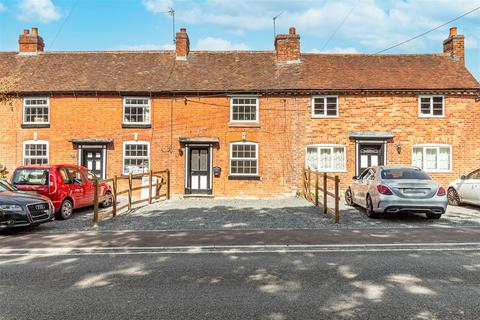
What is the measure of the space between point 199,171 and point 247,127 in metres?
3.21

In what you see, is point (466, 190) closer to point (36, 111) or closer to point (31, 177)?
point (31, 177)

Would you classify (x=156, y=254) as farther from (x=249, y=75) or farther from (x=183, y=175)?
(x=249, y=75)

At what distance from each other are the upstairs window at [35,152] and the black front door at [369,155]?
50.5 feet

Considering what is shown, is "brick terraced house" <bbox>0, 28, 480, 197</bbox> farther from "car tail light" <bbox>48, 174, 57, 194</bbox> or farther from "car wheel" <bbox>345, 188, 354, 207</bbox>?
"car tail light" <bbox>48, 174, 57, 194</bbox>

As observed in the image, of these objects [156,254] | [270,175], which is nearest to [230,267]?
[156,254]

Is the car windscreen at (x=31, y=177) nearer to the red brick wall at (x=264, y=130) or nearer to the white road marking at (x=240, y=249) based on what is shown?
the white road marking at (x=240, y=249)

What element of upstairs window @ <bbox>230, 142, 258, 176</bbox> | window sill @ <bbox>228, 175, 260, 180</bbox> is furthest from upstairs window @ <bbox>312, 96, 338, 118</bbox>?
window sill @ <bbox>228, 175, 260, 180</bbox>

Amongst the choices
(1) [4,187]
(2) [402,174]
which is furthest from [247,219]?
(1) [4,187]

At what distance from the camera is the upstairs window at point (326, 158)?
61.1 ft

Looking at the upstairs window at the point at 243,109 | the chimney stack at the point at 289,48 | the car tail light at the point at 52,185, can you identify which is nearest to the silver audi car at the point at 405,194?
the upstairs window at the point at 243,109

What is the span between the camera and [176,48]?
Result: 21281 millimetres

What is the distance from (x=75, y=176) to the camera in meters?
12.9

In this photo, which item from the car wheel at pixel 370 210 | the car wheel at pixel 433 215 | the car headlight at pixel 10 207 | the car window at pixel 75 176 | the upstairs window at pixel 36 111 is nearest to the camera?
the car headlight at pixel 10 207

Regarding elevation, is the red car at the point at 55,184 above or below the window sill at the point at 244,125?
below
